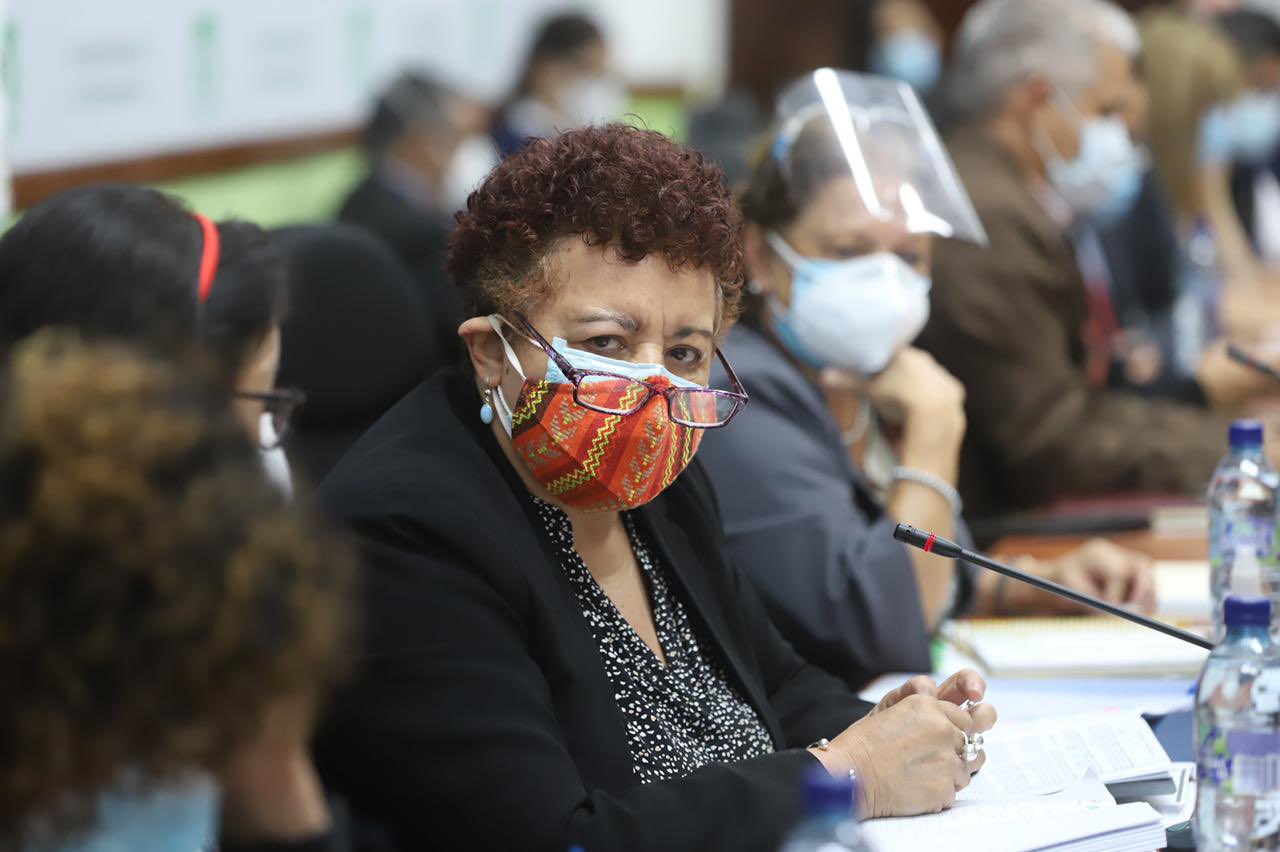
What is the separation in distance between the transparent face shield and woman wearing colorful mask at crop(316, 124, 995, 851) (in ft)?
2.20

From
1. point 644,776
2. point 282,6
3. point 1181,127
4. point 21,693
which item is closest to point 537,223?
point 644,776

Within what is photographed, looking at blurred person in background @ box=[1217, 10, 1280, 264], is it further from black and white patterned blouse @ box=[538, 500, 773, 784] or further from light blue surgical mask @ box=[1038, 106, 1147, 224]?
black and white patterned blouse @ box=[538, 500, 773, 784]

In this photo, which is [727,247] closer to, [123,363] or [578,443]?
[578,443]

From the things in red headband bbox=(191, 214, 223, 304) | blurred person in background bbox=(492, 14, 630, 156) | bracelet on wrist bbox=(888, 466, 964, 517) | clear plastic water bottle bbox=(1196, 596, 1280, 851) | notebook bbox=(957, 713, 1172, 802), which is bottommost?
blurred person in background bbox=(492, 14, 630, 156)

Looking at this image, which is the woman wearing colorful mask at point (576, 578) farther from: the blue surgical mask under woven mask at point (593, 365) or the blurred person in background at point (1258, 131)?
the blurred person in background at point (1258, 131)

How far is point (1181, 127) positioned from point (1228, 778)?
428 centimetres

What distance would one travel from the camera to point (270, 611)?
0.90 meters

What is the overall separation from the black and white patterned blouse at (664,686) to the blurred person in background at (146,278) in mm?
342

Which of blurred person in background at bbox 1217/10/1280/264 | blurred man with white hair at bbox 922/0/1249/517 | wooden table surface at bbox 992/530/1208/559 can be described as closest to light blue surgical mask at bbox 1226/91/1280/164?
blurred person in background at bbox 1217/10/1280/264

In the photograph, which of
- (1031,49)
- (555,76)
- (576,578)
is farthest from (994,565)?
(555,76)

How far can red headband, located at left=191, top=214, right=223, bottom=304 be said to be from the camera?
A: 1.58 meters

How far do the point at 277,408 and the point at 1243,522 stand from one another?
1.40m

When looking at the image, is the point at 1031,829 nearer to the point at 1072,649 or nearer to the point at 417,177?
the point at 1072,649

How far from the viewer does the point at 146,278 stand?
1519mm
